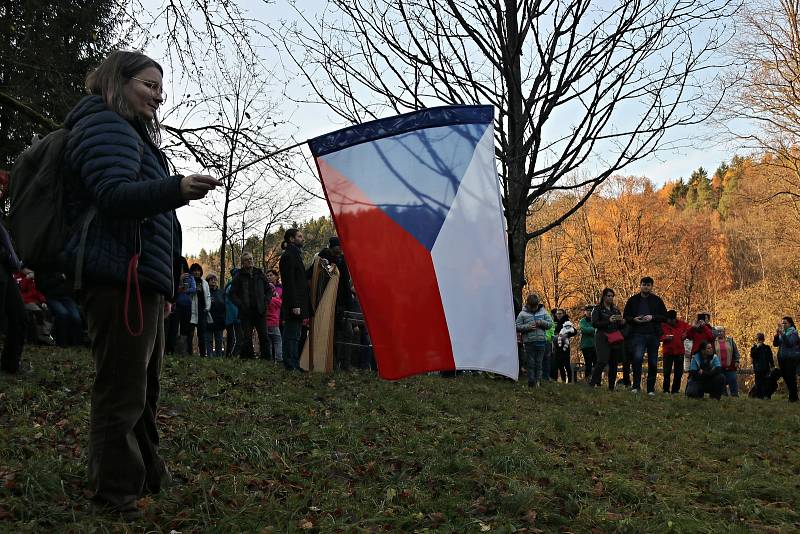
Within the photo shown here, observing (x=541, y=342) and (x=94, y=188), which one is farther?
(x=541, y=342)

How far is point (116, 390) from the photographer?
10.3 feet

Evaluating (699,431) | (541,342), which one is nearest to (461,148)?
(699,431)

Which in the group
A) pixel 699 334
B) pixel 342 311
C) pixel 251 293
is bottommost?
pixel 699 334

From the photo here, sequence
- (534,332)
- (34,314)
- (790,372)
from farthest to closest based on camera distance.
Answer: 1. (790,372)
2. (534,332)
3. (34,314)

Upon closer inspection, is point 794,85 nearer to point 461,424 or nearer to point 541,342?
point 541,342

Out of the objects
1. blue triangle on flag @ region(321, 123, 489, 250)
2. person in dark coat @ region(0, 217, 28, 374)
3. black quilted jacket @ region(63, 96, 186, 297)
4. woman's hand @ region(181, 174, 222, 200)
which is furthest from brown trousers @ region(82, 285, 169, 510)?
person in dark coat @ region(0, 217, 28, 374)

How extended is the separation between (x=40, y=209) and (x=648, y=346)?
11939 millimetres

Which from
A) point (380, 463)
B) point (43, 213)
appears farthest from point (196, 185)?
point (380, 463)

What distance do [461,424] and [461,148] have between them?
3.97m

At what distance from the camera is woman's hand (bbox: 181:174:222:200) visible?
2908mm

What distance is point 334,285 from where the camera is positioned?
10734 millimetres

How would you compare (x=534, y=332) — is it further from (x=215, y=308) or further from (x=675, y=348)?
(x=215, y=308)

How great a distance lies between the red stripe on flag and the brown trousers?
1.13 meters

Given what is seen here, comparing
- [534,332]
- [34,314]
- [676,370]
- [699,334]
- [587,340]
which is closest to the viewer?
[34,314]
